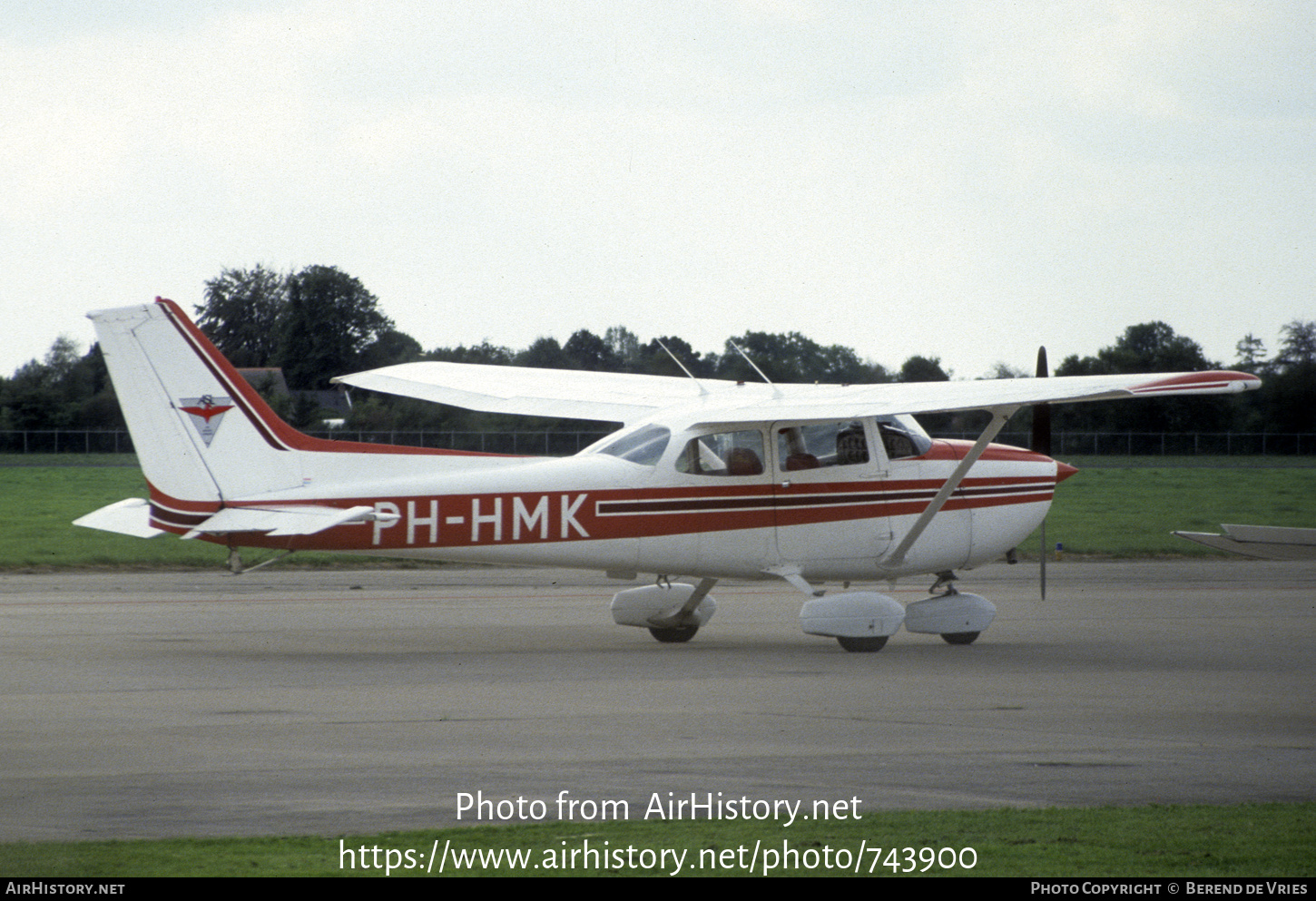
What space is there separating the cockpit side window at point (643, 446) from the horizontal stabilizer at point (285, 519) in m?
2.31

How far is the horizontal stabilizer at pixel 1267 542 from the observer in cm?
765

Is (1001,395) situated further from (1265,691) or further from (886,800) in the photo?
(886,800)

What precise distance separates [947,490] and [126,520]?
7.35m

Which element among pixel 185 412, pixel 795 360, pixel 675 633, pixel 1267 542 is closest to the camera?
pixel 1267 542

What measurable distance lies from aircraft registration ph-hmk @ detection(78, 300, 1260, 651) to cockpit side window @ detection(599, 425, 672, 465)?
0.02 m

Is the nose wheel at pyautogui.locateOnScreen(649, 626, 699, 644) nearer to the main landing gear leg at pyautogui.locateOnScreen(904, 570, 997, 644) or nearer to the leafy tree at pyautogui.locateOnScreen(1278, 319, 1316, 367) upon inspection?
the main landing gear leg at pyautogui.locateOnScreen(904, 570, 997, 644)

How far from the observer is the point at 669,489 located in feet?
43.2

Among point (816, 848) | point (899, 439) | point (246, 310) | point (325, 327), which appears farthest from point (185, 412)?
point (246, 310)

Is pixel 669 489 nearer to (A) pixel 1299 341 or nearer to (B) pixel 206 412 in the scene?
(B) pixel 206 412

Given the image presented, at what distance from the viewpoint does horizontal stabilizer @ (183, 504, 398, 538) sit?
11930 mm

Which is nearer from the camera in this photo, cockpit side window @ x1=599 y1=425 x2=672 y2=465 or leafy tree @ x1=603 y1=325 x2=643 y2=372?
cockpit side window @ x1=599 y1=425 x2=672 y2=465

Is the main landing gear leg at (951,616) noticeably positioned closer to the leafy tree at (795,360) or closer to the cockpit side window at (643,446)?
the cockpit side window at (643,446)

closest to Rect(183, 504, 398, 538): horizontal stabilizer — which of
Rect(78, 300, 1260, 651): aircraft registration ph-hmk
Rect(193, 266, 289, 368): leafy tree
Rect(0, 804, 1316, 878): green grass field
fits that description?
Rect(78, 300, 1260, 651): aircraft registration ph-hmk

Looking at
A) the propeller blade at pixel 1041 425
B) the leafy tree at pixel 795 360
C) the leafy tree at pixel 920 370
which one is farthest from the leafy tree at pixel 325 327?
the propeller blade at pixel 1041 425
